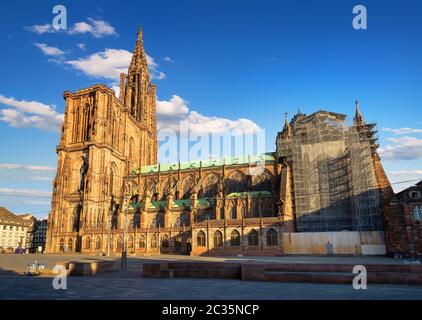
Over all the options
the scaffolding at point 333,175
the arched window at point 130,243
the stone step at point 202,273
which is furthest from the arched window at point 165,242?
the stone step at point 202,273

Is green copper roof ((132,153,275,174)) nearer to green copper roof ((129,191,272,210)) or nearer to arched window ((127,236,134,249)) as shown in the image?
green copper roof ((129,191,272,210))

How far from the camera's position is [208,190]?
64375 mm

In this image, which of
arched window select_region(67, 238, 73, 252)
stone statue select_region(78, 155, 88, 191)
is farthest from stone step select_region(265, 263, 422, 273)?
stone statue select_region(78, 155, 88, 191)

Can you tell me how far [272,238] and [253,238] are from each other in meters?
2.76

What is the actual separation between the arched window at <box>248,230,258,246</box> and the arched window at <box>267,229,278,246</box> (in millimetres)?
1758

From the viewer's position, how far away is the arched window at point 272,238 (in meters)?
45.7

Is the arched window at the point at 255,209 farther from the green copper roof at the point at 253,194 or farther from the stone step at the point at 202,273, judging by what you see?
the stone step at the point at 202,273

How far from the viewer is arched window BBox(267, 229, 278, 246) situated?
150 feet

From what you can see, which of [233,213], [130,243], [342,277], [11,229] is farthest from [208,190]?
[11,229]

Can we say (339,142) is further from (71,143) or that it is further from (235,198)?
(71,143)

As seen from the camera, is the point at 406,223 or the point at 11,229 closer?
the point at 406,223

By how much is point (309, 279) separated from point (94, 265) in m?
12.3

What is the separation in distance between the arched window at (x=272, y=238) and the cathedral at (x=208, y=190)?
14cm

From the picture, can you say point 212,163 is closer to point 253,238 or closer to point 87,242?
point 253,238
